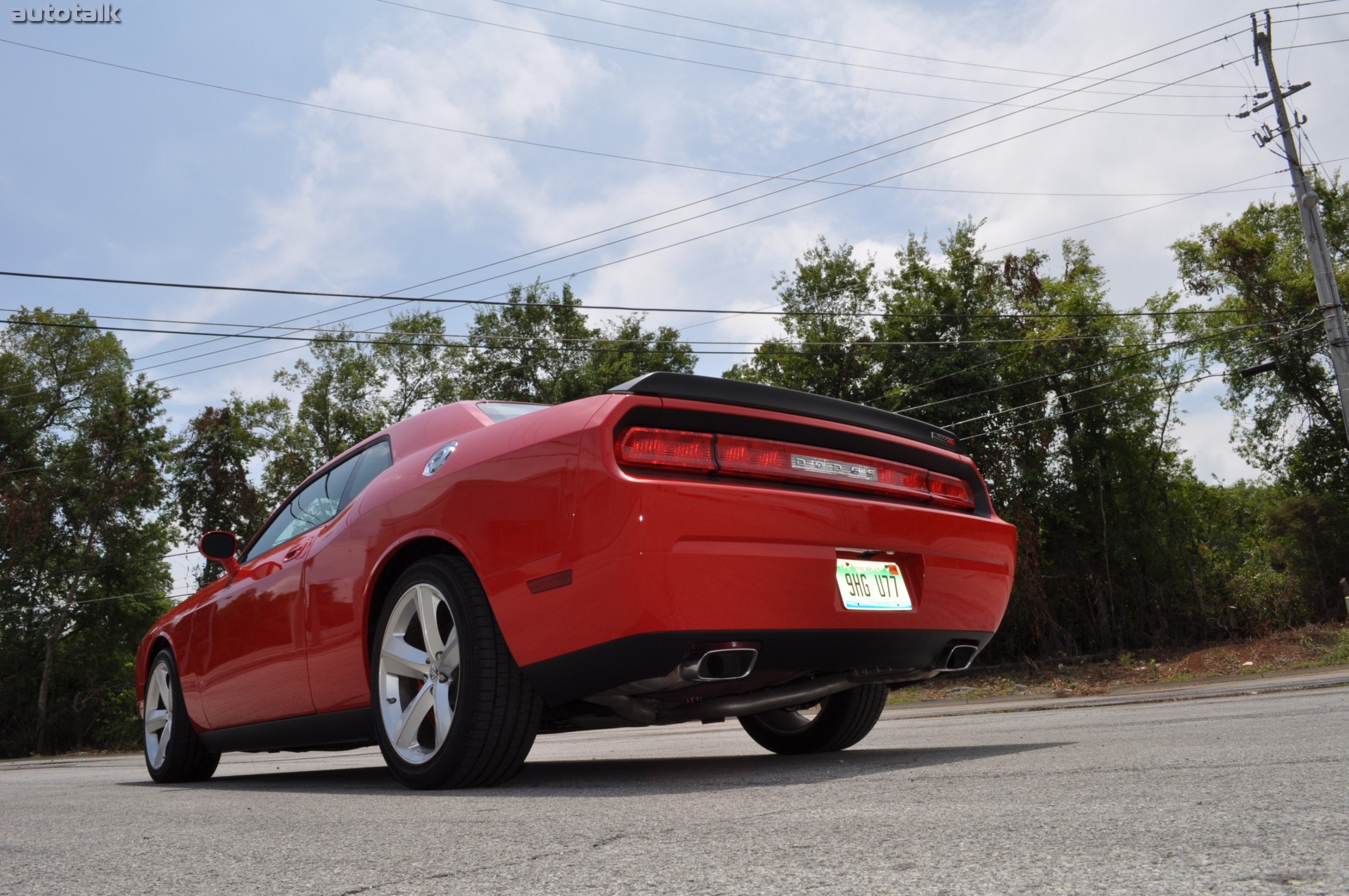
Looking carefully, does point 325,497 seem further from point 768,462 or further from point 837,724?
point 837,724

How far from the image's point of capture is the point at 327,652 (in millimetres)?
4383

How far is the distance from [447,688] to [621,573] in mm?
955

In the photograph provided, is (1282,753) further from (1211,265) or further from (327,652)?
(1211,265)

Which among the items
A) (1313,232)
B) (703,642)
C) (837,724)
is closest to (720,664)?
(703,642)

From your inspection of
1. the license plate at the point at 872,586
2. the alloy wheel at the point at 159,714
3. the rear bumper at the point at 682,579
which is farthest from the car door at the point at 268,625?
the license plate at the point at 872,586

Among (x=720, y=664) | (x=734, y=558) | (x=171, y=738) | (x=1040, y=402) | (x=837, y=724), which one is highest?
(x=1040, y=402)

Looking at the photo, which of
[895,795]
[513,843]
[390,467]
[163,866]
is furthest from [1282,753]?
[390,467]

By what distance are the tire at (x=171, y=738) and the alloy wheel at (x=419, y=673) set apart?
2.52m

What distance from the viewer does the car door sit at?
470 cm

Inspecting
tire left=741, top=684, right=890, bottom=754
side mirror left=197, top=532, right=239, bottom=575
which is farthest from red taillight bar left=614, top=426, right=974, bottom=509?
side mirror left=197, top=532, right=239, bottom=575

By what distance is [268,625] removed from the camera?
491 cm

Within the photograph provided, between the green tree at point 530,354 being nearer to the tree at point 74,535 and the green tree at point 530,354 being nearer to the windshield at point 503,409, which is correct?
the tree at point 74,535

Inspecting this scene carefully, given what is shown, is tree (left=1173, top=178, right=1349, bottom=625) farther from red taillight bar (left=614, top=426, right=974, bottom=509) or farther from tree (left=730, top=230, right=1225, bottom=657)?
red taillight bar (left=614, top=426, right=974, bottom=509)

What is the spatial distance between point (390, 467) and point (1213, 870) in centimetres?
348
